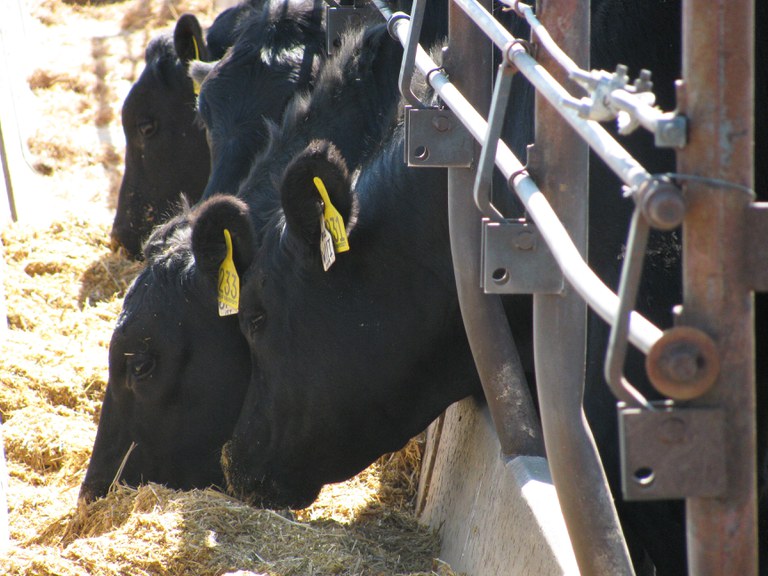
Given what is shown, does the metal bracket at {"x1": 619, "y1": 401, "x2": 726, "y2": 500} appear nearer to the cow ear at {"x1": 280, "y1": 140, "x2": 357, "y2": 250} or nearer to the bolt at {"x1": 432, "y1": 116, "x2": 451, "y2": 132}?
the bolt at {"x1": 432, "y1": 116, "x2": 451, "y2": 132}

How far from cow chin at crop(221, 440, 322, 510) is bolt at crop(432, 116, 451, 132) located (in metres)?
1.57

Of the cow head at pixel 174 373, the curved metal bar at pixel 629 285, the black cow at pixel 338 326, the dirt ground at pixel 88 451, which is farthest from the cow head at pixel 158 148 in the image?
the curved metal bar at pixel 629 285

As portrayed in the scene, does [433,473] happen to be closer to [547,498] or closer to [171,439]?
[171,439]

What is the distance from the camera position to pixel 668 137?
3.90 ft

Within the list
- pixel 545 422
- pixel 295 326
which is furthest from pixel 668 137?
pixel 295 326

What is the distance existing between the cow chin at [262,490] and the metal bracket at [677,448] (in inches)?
96.6

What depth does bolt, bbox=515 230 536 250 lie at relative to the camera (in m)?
1.86

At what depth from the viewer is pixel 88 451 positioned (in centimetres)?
430

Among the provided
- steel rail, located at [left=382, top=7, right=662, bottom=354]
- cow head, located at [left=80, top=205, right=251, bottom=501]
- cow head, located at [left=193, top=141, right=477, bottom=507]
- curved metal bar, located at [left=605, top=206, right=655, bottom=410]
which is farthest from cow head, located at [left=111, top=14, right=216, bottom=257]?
curved metal bar, located at [left=605, top=206, right=655, bottom=410]

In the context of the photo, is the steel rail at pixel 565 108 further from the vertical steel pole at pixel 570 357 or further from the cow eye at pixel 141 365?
the cow eye at pixel 141 365

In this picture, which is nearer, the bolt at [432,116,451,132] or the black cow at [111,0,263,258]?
the bolt at [432,116,451,132]

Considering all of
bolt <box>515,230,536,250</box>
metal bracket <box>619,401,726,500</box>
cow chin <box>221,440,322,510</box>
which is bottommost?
cow chin <box>221,440,322,510</box>

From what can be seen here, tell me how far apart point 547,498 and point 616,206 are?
0.77 m

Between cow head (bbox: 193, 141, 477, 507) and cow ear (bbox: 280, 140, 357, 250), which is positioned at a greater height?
cow ear (bbox: 280, 140, 357, 250)
